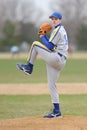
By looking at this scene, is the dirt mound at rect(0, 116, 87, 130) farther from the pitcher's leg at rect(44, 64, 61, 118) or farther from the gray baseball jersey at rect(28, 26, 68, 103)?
the gray baseball jersey at rect(28, 26, 68, 103)

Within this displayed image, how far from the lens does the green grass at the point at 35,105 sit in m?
9.97

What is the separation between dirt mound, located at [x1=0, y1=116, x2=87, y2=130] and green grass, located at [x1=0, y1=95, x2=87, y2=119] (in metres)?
1.22

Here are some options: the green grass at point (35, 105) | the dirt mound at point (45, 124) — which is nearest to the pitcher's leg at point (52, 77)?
the dirt mound at point (45, 124)

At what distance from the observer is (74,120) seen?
8.23 meters

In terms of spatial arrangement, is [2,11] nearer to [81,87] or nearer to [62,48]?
[81,87]

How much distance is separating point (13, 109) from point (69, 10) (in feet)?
285

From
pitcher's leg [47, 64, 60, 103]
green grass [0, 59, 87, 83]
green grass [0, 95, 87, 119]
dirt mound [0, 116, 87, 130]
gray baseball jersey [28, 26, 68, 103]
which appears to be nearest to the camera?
dirt mound [0, 116, 87, 130]

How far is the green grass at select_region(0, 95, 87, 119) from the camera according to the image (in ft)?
32.7

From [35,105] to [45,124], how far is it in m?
3.73

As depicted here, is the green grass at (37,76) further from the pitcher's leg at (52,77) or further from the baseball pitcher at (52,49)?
the baseball pitcher at (52,49)

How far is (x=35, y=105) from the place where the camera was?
11500 mm

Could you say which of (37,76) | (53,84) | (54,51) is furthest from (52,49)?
(37,76)

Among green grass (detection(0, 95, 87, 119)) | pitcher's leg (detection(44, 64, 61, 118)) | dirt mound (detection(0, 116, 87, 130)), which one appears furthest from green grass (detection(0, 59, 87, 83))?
A: dirt mound (detection(0, 116, 87, 130))

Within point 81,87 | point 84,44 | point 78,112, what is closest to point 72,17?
point 84,44
